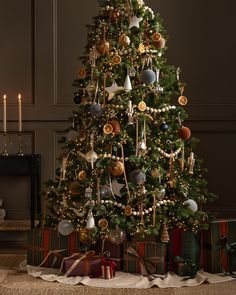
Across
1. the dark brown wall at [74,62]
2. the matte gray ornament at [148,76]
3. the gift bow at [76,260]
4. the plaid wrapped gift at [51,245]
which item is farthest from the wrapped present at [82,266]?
the dark brown wall at [74,62]

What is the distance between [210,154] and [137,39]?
5.33 feet

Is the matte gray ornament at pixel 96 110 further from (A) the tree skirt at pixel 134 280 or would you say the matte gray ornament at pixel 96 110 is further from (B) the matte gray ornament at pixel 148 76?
(A) the tree skirt at pixel 134 280

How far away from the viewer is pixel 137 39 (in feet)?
9.42

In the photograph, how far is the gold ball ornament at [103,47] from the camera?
285 cm

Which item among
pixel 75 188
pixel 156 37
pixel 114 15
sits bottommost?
pixel 75 188

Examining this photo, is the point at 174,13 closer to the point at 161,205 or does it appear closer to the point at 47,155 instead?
the point at 47,155

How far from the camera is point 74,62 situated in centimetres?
420

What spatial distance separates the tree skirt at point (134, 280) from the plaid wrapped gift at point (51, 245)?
106 mm

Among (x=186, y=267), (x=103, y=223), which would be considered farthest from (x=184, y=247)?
(x=103, y=223)

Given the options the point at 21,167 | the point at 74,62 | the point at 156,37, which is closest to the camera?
the point at 156,37

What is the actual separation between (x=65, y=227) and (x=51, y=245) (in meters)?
0.16

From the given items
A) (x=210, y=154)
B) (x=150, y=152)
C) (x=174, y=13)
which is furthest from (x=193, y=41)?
(x=150, y=152)

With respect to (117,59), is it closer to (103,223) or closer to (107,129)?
(107,129)

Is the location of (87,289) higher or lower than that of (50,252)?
lower
